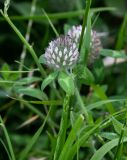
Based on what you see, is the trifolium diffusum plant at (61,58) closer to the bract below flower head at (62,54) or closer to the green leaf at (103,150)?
the bract below flower head at (62,54)

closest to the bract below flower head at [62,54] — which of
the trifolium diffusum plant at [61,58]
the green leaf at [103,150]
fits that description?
the trifolium diffusum plant at [61,58]

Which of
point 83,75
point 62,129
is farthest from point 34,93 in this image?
point 62,129

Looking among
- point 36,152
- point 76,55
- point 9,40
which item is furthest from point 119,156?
point 9,40

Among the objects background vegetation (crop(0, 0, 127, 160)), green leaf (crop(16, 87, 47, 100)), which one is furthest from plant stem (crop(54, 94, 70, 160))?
green leaf (crop(16, 87, 47, 100))

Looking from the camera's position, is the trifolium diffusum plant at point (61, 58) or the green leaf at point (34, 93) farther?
the green leaf at point (34, 93)

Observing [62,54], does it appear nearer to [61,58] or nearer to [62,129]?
[61,58]
